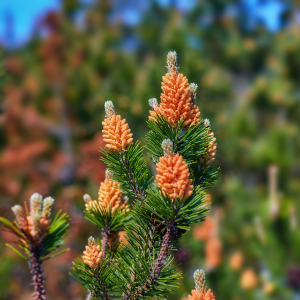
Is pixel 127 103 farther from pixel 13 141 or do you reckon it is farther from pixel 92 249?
pixel 13 141

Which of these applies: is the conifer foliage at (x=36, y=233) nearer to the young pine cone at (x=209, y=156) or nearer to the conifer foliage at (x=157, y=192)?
the conifer foliage at (x=157, y=192)

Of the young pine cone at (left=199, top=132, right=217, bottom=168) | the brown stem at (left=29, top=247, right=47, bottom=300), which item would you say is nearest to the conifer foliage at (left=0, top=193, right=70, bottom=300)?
the brown stem at (left=29, top=247, right=47, bottom=300)

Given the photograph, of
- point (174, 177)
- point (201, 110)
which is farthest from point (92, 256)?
point (201, 110)

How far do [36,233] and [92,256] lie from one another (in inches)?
3.2

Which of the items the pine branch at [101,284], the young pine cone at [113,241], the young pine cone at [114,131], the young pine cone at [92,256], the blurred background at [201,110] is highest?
the blurred background at [201,110]

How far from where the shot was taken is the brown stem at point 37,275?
38cm

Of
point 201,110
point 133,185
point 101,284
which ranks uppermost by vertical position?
point 201,110

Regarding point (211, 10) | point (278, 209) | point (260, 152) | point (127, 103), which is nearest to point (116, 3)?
point (211, 10)

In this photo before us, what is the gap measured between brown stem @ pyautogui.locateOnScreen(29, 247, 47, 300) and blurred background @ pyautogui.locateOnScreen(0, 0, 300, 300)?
16 centimetres

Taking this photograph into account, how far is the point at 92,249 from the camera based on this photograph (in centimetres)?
39

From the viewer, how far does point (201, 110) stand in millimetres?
2068

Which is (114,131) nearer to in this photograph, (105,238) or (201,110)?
(105,238)

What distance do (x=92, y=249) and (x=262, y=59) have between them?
142 inches

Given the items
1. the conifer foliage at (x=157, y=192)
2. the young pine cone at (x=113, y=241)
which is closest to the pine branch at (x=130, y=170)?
the conifer foliage at (x=157, y=192)
